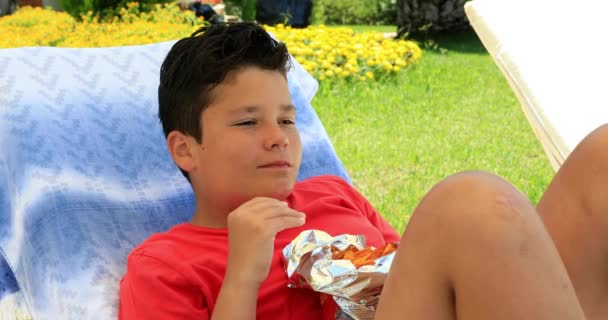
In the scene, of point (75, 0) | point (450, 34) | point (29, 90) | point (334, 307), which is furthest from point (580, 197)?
point (450, 34)

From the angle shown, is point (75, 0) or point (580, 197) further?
point (75, 0)

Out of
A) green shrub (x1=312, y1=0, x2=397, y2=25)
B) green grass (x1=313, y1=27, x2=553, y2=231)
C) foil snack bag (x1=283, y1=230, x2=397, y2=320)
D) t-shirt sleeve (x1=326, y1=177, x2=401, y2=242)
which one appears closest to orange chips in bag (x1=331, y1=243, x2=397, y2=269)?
foil snack bag (x1=283, y1=230, x2=397, y2=320)

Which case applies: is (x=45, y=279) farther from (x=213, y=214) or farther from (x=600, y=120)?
(x=600, y=120)

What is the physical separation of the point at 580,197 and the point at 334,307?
1.95 ft

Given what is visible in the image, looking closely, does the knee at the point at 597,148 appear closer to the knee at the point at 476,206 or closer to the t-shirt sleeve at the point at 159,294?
the knee at the point at 476,206

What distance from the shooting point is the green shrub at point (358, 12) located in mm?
13430

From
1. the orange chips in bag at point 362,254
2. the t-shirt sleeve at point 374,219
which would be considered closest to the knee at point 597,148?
the orange chips in bag at point 362,254

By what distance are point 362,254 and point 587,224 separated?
50 centimetres

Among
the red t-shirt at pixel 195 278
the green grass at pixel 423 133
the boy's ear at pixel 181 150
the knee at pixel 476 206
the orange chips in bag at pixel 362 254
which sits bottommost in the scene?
the green grass at pixel 423 133

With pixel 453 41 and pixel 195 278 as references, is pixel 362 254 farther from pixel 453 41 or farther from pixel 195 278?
pixel 453 41

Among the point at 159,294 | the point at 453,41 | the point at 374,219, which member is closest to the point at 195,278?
the point at 159,294

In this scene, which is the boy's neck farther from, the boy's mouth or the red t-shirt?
the boy's mouth

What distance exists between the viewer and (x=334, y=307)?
6.51ft

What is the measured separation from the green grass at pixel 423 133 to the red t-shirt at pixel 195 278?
82.2 inches
